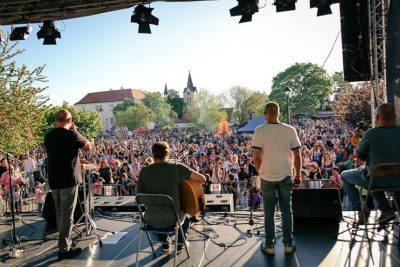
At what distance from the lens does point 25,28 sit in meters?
8.13

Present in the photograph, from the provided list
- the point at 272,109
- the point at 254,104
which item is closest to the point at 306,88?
the point at 254,104

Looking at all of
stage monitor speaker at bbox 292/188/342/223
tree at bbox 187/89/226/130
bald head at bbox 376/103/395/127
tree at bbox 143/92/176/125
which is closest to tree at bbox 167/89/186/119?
tree at bbox 143/92/176/125

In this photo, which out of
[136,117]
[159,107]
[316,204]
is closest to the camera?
[316,204]

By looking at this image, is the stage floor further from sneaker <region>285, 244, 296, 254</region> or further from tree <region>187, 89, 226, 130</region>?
tree <region>187, 89, 226, 130</region>

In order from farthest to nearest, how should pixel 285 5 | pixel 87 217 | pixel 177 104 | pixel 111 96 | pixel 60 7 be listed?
pixel 111 96 → pixel 177 104 → pixel 60 7 → pixel 285 5 → pixel 87 217

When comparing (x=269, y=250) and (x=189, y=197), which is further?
(x=269, y=250)

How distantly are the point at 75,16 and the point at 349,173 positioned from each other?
6.66 m

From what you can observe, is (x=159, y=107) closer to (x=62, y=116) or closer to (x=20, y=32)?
(x=20, y=32)

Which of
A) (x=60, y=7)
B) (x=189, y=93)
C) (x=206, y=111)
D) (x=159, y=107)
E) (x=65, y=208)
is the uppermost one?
(x=189, y=93)

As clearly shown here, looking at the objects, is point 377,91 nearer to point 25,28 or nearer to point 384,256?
point 384,256

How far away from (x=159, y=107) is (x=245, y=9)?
247ft

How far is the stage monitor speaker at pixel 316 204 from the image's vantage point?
5.02 metres

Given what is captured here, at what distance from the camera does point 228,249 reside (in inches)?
168

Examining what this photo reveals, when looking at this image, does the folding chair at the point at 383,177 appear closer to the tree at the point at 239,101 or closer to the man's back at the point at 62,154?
the man's back at the point at 62,154
